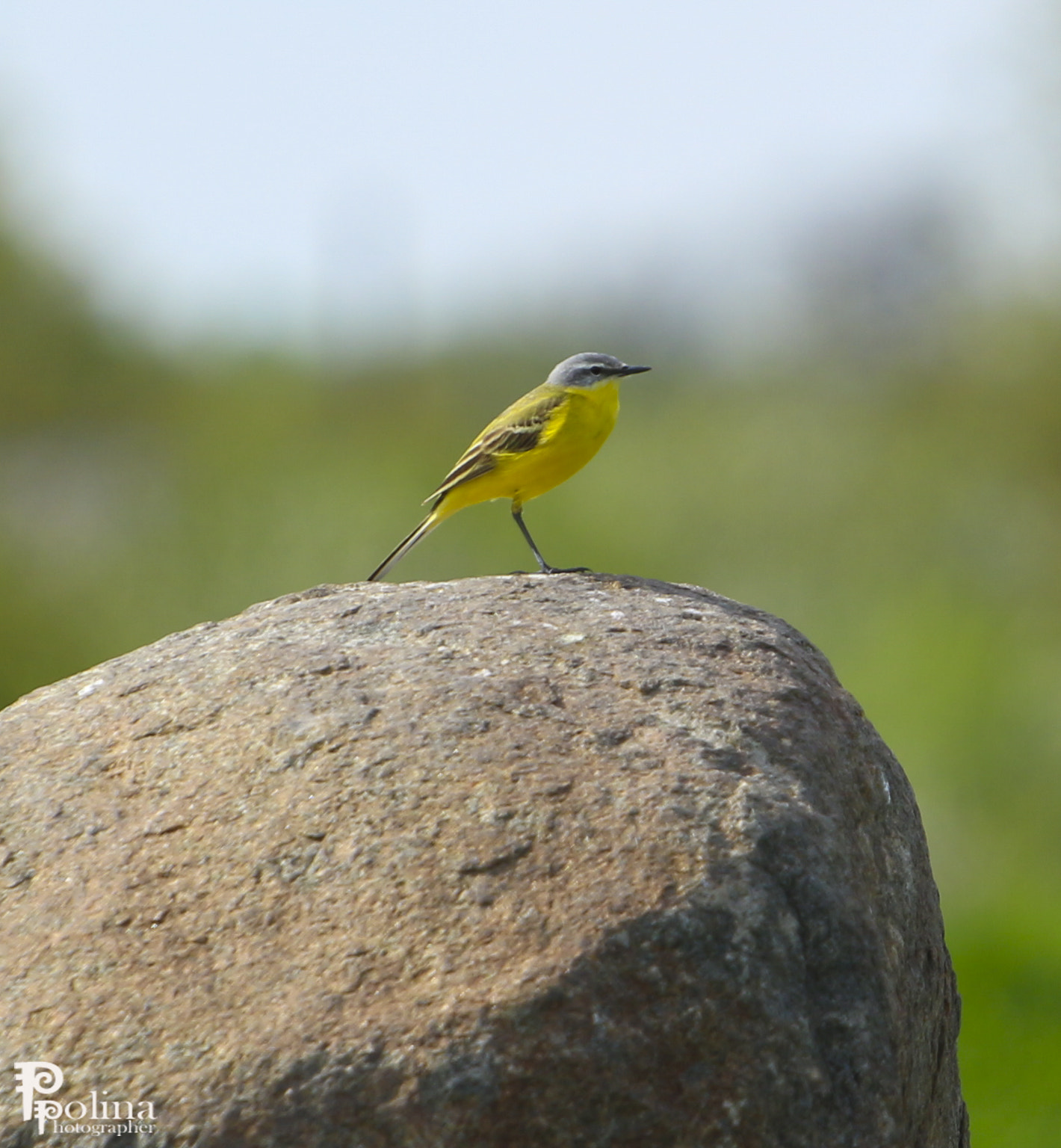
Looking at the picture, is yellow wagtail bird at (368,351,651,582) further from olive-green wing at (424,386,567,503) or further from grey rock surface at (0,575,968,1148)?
grey rock surface at (0,575,968,1148)

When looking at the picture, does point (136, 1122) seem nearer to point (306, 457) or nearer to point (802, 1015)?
point (802, 1015)

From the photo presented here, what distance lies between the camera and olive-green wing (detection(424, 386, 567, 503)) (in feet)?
24.1

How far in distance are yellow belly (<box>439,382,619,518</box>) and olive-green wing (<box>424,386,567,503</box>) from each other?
0.03 m

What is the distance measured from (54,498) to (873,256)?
3238 centimetres

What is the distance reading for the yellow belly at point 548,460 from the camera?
7.33 m

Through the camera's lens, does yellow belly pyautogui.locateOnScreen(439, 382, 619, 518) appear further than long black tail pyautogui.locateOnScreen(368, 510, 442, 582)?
Yes

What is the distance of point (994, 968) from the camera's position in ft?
43.7

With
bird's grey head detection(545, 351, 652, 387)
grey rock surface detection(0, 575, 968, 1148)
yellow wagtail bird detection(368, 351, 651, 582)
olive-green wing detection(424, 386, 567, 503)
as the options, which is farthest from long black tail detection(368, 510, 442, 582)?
grey rock surface detection(0, 575, 968, 1148)

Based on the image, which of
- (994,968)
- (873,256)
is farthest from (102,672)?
(873,256)

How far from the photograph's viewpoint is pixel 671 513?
93.2 ft

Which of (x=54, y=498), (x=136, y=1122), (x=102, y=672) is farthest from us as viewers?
(x=54, y=498)

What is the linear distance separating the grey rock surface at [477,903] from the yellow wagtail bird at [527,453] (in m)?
2.17

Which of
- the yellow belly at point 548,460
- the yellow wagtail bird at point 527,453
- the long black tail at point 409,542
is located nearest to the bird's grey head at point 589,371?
the yellow wagtail bird at point 527,453

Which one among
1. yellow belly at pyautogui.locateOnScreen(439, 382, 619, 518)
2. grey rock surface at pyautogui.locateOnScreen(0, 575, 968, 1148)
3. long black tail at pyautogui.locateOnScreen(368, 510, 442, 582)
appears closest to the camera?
grey rock surface at pyautogui.locateOnScreen(0, 575, 968, 1148)
